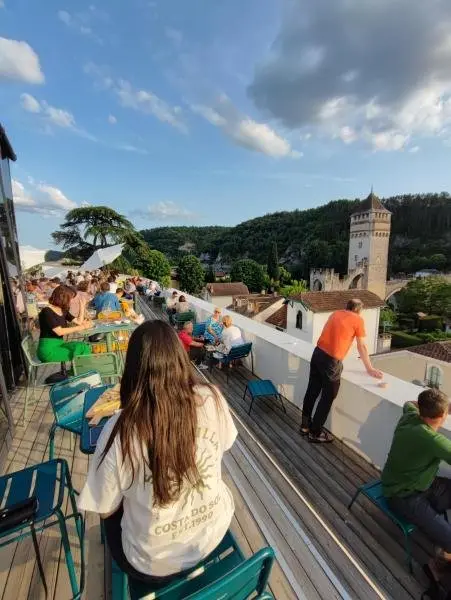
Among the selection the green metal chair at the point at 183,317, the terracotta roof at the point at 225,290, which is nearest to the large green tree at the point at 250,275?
the terracotta roof at the point at 225,290

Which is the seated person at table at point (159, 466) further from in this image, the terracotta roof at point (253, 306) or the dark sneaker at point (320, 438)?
the terracotta roof at point (253, 306)

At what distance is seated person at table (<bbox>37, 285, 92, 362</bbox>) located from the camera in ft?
12.0

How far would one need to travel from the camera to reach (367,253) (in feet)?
186

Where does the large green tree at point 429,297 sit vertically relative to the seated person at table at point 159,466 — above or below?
below

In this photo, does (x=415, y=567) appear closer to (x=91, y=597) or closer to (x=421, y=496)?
(x=421, y=496)

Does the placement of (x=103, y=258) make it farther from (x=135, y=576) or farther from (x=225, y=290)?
(x=225, y=290)

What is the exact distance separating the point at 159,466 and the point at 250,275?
56045 millimetres

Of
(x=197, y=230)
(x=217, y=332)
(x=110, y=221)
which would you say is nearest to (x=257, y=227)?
(x=197, y=230)

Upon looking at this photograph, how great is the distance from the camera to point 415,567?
6.75 feet

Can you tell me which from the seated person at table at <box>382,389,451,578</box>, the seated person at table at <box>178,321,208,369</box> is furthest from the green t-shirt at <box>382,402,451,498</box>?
the seated person at table at <box>178,321,208,369</box>

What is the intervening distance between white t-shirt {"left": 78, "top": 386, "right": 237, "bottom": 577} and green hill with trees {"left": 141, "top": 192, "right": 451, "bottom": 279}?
74.5 meters

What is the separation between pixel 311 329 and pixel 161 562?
836 inches

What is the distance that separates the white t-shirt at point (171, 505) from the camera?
1153 millimetres

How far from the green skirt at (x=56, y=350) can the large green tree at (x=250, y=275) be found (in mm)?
52582
